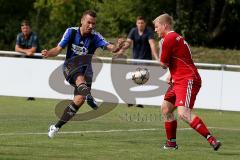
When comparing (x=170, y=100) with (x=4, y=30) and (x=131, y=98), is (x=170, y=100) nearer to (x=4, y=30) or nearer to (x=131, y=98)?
(x=131, y=98)

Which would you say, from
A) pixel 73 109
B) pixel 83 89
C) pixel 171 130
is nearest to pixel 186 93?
pixel 171 130

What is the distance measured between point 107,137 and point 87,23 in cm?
188

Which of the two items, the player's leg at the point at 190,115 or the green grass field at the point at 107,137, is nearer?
the green grass field at the point at 107,137

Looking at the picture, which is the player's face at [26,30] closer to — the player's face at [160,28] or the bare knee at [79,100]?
the bare knee at [79,100]

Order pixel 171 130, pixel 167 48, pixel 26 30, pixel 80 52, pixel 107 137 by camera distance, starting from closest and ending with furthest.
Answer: pixel 167 48
pixel 171 130
pixel 107 137
pixel 80 52
pixel 26 30

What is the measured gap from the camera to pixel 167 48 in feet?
38.7

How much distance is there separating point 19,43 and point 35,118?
6.34 m

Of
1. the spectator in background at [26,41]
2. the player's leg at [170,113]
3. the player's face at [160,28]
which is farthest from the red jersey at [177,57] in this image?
the spectator in background at [26,41]

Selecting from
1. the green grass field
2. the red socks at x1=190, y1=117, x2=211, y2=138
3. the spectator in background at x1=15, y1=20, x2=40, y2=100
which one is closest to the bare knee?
the green grass field

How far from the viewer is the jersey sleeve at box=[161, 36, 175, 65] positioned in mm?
11758

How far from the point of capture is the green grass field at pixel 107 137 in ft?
36.6

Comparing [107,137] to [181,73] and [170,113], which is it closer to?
[170,113]

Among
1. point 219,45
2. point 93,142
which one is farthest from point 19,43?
point 219,45

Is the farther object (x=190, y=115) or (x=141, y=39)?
(x=141, y=39)
